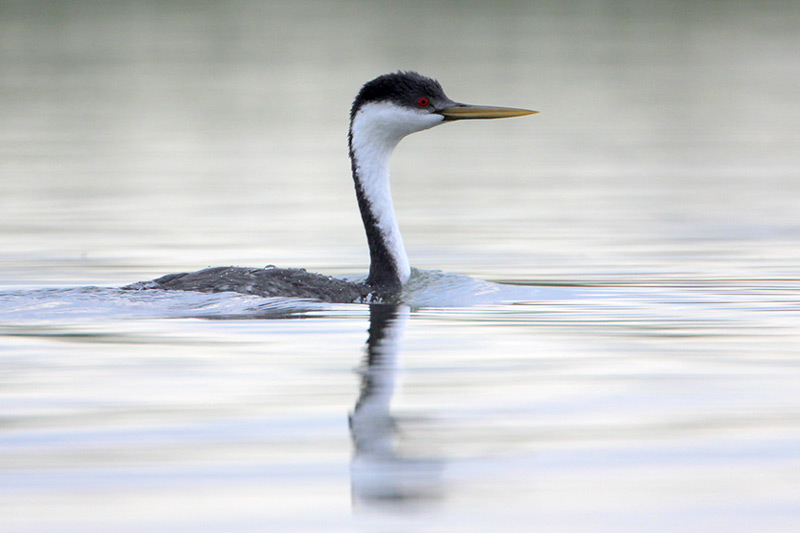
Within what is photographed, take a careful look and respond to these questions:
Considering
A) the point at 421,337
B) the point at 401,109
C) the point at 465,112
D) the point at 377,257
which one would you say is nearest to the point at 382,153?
the point at 401,109

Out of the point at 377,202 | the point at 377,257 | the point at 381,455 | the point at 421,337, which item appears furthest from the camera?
the point at 377,202

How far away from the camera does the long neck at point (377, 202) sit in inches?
448

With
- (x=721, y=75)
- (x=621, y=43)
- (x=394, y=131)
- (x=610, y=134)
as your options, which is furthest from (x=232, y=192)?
(x=621, y=43)

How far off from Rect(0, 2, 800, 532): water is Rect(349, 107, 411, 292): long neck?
0.92 feet

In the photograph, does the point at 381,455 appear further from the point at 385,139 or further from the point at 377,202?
the point at 385,139

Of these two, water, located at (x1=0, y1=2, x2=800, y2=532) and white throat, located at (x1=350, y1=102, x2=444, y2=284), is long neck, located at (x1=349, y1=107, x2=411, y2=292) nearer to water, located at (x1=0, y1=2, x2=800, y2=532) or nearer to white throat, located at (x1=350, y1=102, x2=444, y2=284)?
white throat, located at (x1=350, y1=102, x2=444, y2=284)

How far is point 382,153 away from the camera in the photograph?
457 inches

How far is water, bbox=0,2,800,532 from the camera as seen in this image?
568cm

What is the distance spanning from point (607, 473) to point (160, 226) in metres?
10.4

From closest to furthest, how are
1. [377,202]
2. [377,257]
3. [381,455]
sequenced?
[381,455] → [377,257] → [377,202]

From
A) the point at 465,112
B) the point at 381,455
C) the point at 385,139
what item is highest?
the point at 465,112

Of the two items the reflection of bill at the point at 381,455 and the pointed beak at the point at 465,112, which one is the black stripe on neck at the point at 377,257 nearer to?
the pointed beak at the point at 465,112

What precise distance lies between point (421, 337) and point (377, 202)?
252 centimetres

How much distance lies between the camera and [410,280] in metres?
11.6
